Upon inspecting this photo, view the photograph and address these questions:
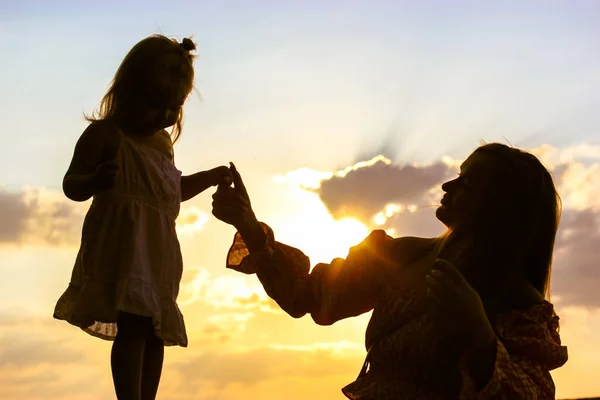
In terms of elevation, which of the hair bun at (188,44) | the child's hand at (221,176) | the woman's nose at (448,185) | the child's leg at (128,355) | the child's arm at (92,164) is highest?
the hair bun at (188,44)

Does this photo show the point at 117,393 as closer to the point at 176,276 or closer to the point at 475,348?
the point at 176,276

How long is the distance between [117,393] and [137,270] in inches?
A: 16.6

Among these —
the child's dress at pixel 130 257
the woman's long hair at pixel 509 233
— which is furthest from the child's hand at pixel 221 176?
the woman's long hair at pixel 509 233

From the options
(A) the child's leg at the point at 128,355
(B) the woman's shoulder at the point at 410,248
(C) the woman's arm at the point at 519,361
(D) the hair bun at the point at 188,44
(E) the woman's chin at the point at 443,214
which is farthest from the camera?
(D) the hair bun at the point at 188,44

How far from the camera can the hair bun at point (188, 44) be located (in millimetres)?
3094

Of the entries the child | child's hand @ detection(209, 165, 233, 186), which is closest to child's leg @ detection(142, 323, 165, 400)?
the child

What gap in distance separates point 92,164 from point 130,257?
Result: 365 mm

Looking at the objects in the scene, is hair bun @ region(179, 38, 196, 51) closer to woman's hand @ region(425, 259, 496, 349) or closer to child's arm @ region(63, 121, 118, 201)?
child's arm @ region(63, 121, 118, 201)

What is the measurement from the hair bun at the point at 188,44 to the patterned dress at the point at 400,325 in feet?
2.56

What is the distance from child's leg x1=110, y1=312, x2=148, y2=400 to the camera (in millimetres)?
2662

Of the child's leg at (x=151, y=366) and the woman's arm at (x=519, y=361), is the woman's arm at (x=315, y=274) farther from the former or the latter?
the woman's arm at (x=519, y=361)

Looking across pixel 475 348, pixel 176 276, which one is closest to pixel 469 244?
pixel 475 348

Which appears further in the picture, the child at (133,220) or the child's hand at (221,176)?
the child's hand at (221,176)

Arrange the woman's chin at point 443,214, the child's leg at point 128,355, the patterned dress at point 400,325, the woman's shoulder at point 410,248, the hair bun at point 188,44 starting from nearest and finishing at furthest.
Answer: the patterned dress at point 400,325 → the child's leg at point 128,355 → the woman's chin at point 443,214 → the woman's shoulder at point 410,248 → the hair bun at point 188,44
